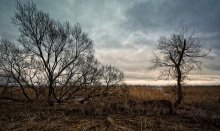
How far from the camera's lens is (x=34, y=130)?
5719 millimetres

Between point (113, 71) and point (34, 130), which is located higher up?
point (113, 71)

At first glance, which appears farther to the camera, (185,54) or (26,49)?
(185,54)

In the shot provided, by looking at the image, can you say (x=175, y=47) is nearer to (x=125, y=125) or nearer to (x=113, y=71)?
(x=113, y=71)

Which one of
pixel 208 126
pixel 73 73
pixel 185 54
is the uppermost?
pixel 185 54

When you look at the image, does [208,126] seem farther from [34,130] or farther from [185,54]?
[185,54]

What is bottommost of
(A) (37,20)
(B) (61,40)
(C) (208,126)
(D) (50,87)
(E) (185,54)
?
(C) (208,126)

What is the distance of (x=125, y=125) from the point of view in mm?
6246

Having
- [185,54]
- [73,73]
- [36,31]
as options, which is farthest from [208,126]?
[36,31]

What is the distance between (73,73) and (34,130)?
30.5ft

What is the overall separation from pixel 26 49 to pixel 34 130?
368 inches

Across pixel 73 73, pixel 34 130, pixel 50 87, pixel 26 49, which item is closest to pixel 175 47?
pixel 73 73

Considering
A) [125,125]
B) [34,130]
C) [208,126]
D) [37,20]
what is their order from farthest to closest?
[37,20]
[208,126]
[125,125]
[34,130]

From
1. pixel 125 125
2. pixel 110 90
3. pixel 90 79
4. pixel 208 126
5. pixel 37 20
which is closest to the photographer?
pixel 125 125

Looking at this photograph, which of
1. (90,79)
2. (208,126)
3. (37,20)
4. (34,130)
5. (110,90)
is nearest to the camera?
(34,130)
